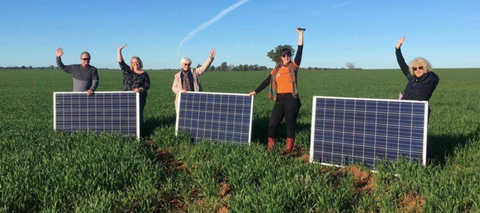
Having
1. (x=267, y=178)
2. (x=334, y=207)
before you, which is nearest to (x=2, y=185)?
(x=267, y=178)

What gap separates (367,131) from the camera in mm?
5367

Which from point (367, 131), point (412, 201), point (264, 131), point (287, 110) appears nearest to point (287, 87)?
point (287, 110)

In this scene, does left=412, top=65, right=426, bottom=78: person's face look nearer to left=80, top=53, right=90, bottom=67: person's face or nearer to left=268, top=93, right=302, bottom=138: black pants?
left=268, top=93, right=302, bottom=138: black pants

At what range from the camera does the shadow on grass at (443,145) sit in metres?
5.64

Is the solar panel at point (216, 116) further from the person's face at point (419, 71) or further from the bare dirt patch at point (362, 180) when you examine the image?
the person's face at point (419, 71)

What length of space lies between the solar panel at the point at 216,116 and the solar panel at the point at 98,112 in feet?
3.75

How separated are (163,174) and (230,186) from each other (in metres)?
1.17

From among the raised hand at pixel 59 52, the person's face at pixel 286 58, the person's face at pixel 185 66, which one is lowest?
the person's face at pixel 185 66

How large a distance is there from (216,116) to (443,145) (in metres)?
4.87

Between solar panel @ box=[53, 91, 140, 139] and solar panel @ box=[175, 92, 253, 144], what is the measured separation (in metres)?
1.14

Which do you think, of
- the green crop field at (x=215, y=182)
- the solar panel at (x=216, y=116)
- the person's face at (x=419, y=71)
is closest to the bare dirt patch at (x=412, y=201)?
the green crop field at (x=215, y=182)

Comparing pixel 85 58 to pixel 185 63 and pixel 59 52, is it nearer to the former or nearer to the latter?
pixel 59 52

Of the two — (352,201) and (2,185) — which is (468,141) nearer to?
(352,201)

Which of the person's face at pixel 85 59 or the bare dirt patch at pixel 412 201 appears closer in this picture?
the bare dirt patch at pixel 412 201
